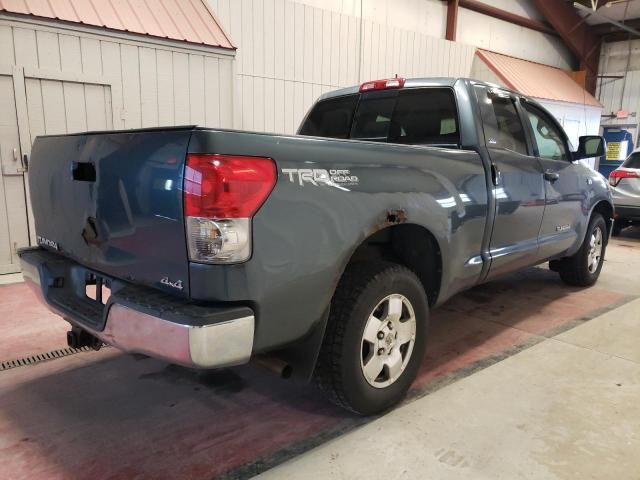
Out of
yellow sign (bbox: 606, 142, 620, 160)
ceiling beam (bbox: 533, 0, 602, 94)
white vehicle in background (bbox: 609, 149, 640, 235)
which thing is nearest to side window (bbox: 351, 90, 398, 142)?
white vehicle in background (bbox: 609, 149, 640, 235)

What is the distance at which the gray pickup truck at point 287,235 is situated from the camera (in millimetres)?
1655

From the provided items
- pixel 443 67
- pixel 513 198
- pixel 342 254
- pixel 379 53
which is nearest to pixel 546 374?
pixel 513 198

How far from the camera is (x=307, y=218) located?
6.06 ft

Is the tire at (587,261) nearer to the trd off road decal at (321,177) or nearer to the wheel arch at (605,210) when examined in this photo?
the wheel arch at (605,210)

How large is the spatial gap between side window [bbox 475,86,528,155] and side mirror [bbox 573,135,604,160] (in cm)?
102

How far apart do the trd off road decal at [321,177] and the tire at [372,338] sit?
474mm

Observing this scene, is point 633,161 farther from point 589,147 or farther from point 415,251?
point 415,251

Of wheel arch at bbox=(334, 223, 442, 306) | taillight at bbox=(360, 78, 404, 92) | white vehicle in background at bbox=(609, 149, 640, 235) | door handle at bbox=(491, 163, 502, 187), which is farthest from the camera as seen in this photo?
white vehicle in background at bbox=(609, 149, 640, 235)

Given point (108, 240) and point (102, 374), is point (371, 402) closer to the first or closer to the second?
point (108, 240)

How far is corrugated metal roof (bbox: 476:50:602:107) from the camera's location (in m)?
11.1

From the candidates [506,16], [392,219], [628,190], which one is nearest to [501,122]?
[392,219]

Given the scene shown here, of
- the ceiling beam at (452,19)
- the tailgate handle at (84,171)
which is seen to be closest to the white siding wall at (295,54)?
the ceiling beam at (452,19)

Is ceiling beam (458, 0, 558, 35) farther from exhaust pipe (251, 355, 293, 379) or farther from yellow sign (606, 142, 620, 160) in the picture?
exhaust pipe (251, 355, 293, 379)

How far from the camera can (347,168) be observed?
6.70 feet
